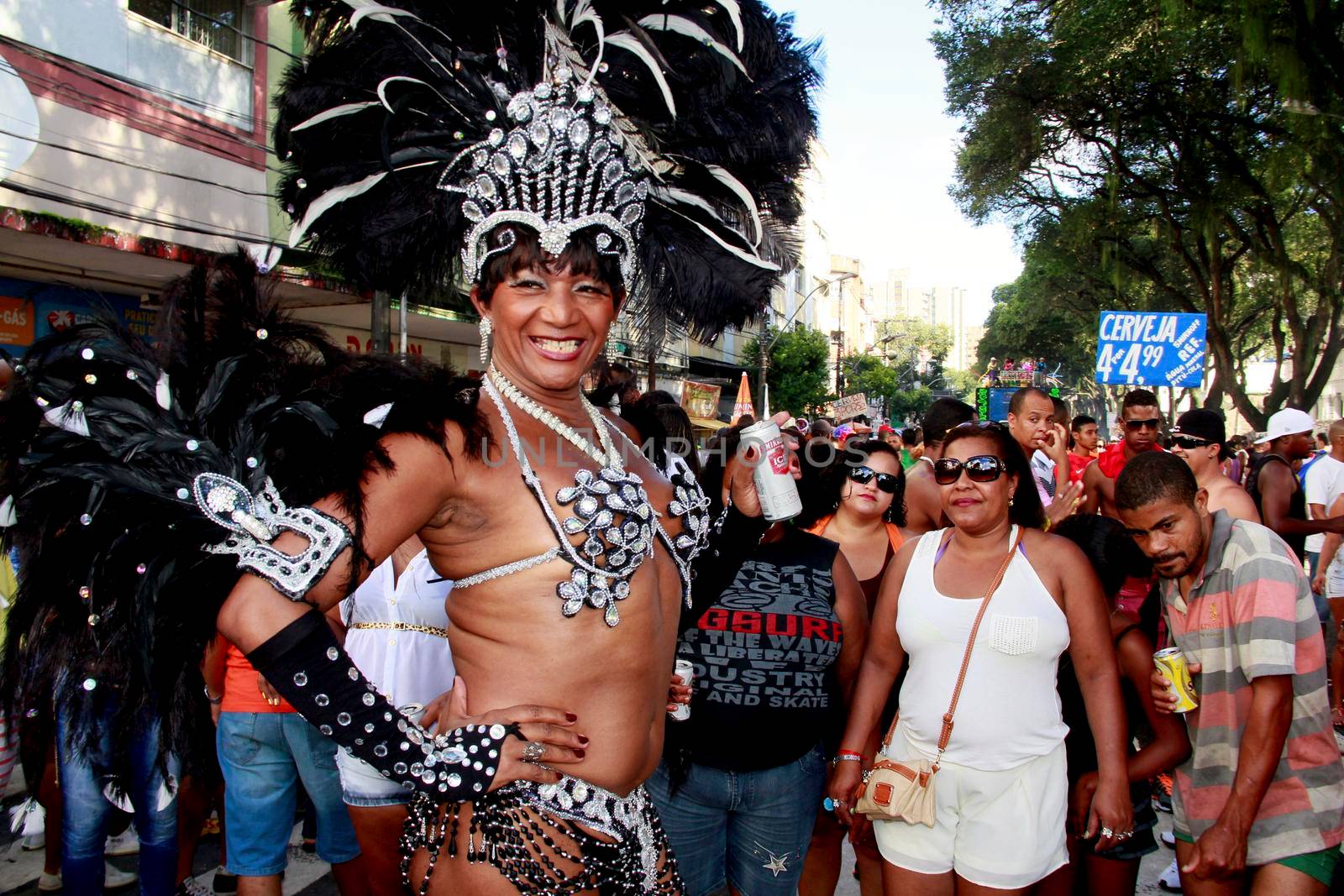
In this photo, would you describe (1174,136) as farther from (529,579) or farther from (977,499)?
(529,579)

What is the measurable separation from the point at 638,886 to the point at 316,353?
142 cm

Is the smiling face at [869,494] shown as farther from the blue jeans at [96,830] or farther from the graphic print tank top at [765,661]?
the blue jeans at [96,830]

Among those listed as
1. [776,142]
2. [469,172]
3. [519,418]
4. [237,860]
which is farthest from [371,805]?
[776,142]

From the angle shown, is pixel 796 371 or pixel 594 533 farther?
pixel 796 371

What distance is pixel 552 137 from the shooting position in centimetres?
218

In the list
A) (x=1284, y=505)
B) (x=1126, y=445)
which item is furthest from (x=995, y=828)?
(x=1284, y=505)

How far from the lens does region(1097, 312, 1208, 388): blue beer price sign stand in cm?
1057

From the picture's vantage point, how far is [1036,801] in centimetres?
278

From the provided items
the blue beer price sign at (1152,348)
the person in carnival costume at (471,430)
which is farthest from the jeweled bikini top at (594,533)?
the blue beer price sign at (1152,348)

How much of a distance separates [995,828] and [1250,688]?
0.88m

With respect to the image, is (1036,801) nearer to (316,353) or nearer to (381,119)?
(316,353)

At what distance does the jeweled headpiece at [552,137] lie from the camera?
7.18 ft

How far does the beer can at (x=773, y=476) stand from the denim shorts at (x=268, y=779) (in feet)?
6.17

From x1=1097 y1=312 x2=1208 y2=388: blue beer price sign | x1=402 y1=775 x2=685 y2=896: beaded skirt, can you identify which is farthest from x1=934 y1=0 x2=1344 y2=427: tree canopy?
x1=402 y1=775 x2=685 y2=896: beaded skirt
